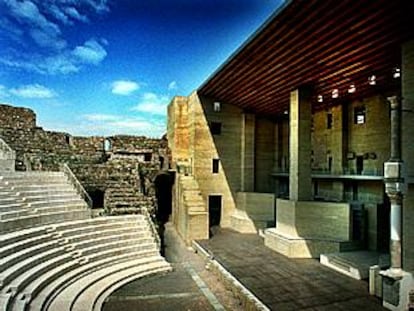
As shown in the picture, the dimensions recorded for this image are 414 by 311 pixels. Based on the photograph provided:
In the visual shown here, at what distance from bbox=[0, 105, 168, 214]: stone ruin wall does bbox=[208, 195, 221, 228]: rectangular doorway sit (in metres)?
3.43

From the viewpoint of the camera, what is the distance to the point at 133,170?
1720 centimetres

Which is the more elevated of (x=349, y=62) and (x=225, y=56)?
(x=225, y=56)

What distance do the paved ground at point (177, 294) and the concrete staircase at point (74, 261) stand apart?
42cm

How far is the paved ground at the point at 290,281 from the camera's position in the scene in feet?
27.3

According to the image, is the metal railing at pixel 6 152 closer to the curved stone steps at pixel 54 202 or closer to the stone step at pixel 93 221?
the curved stone steps at pixel 54 202

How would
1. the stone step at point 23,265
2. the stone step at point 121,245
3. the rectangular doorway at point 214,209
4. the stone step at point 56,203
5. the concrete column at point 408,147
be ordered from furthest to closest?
the rectangular doorway at point 214,209 → the stone step at point 56,203 → the stone step at point 121,245 → the concrete column at point 408,147 → the stone step at point 23,265

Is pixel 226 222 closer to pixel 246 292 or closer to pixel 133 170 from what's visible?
pixel 133 170

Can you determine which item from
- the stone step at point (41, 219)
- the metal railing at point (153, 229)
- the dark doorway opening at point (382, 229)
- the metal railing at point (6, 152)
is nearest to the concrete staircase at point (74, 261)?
the metal railing at point (153, 229)

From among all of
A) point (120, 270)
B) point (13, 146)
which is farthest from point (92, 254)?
point (13, 146)

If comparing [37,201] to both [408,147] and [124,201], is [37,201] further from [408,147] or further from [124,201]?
[408,147]

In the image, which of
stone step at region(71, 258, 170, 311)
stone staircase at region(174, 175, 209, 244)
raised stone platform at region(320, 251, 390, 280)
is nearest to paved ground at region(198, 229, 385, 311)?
raised stone platform at region(320, 251, 390, 280)

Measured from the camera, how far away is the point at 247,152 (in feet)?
64.5

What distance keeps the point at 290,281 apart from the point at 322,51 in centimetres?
697

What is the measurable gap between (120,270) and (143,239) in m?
1.93
